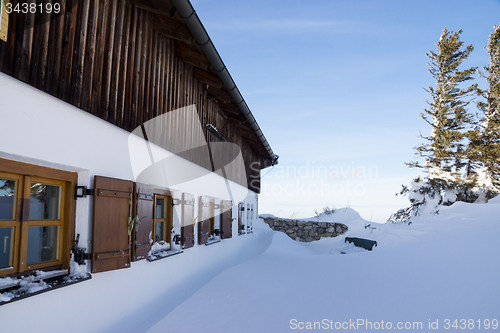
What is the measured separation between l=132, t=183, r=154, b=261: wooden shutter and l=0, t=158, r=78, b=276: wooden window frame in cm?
92

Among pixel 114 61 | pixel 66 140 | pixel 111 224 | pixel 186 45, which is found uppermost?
pixel 186 45

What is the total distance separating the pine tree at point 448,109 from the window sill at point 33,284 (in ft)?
64.5

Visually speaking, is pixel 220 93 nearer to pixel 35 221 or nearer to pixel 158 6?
pixel 158 6

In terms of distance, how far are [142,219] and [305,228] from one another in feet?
43.1

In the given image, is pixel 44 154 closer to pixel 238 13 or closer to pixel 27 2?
pixel 27 2

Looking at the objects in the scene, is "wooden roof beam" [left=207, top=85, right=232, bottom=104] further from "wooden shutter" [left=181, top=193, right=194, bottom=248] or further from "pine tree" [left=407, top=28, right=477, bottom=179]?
"pine tree" [left=407, top=28, right=477, bottom=179]

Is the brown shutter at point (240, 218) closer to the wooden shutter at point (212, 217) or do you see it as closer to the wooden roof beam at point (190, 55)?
the wooden shutter at point (212, 217)

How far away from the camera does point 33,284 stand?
2.48 meters

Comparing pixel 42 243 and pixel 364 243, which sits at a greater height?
pixel 42 243

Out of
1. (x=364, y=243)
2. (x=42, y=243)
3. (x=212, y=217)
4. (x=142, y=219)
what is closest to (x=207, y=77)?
(x=212, y=217)

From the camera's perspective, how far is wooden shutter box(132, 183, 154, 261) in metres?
3.92

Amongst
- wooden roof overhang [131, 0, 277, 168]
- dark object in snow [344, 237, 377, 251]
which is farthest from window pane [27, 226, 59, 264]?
dark object in snow [344, 237, 377, 251]

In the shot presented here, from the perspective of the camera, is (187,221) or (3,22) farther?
(187,221)

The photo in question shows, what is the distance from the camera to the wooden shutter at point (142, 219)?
3.92 metres
